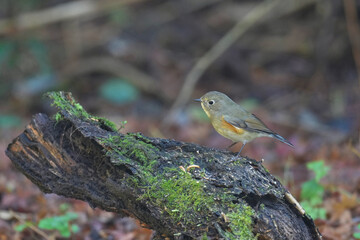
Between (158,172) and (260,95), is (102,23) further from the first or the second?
(158,172)

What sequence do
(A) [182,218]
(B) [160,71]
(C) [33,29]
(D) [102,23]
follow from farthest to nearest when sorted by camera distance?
(D) [102,23]
(B) [160,71]
(C) [33,29]
(A) [182,218]

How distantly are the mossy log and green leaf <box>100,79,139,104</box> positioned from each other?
768 centimetres

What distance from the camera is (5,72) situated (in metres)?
12.3

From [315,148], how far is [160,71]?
17.3ft

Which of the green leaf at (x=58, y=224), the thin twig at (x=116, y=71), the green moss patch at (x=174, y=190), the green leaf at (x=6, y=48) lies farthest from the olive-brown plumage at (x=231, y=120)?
the green leaf at (x=6, y=48)

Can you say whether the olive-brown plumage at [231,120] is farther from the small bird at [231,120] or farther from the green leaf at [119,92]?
the green leaf at [119,92]

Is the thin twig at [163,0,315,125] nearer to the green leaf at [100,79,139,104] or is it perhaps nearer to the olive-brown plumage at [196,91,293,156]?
the green leaf at [100,79,139,104]

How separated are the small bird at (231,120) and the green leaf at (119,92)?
6.34 meters

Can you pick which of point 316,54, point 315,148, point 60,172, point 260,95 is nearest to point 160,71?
point 260,95

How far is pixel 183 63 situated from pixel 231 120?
750 cm

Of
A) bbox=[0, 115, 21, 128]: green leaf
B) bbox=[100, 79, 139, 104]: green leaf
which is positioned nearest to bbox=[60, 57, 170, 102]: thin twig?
bbox=[100, 79, 139, 104]: green leaf

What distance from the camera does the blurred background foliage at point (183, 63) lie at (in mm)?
10070

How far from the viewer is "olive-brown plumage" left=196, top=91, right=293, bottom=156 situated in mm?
5148

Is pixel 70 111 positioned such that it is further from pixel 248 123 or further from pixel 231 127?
pixel 248 123
